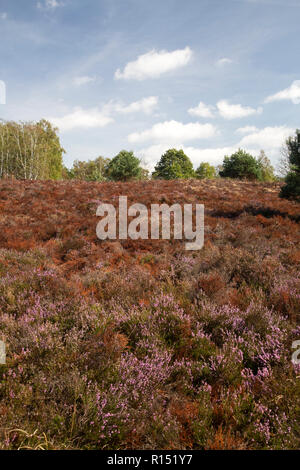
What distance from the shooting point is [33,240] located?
797 centimetres

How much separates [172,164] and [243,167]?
2508 cm

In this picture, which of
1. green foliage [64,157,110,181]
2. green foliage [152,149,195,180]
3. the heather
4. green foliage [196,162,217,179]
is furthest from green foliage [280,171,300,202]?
green foliage [64,157,110,181]

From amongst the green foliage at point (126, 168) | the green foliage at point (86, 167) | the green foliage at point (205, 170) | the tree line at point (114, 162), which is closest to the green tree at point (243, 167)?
the tree line at point (114, 162)

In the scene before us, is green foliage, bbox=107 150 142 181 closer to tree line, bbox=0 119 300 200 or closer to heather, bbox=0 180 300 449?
tree line, bbox=0 119 300 200

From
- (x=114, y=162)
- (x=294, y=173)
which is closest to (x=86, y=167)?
(x=114, y=162)

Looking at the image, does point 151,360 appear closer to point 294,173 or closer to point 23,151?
point 294,173

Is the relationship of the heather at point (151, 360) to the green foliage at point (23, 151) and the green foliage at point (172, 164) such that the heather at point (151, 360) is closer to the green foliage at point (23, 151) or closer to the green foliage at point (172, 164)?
the green foliage at point (23, 151)

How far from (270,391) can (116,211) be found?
10316 millimetres

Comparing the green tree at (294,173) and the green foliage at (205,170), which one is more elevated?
the green foliage at (205,170)

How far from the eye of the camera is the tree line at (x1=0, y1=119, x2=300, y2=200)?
28.2 metres

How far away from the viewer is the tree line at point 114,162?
92.4 ft

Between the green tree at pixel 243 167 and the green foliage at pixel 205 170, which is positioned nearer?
the green tree at pixel 243 167
